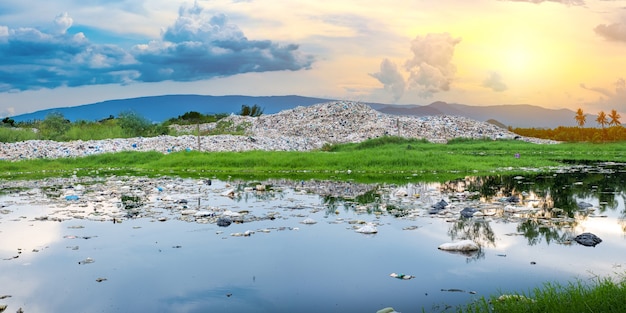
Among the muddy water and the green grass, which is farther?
the green grass

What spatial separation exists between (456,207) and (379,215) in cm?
177

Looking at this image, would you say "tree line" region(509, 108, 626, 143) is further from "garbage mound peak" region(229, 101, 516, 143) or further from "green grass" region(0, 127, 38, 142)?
"green grass" region(0, 127, 38, 142)

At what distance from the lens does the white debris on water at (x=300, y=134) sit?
26.8 meters

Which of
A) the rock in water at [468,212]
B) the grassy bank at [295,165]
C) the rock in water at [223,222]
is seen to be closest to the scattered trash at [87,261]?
the rock in water at [223,222]

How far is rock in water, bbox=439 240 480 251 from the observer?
7.41 metres

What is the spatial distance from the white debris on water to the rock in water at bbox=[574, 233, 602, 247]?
68.5 ft

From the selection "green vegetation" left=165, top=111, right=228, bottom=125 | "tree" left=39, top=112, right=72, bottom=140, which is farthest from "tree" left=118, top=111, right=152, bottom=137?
"green vegetation" left=165, top=111, right=228, bottom=125

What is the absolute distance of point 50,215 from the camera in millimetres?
10914

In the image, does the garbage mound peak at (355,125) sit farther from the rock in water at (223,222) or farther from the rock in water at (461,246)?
the rock in water at (461,246)

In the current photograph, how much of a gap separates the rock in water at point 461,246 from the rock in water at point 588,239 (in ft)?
5.22

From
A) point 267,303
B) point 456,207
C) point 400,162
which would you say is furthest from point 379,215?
point 400,162

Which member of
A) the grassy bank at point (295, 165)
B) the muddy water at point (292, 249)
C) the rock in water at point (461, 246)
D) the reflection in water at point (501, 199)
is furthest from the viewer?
the grassy bank at point (295, 165)

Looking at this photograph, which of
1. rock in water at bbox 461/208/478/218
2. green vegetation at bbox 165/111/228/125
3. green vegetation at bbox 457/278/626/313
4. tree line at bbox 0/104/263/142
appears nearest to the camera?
green vegetation at bbox 457/278/626/313

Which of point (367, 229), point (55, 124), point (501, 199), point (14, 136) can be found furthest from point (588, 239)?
point (55, 124)
